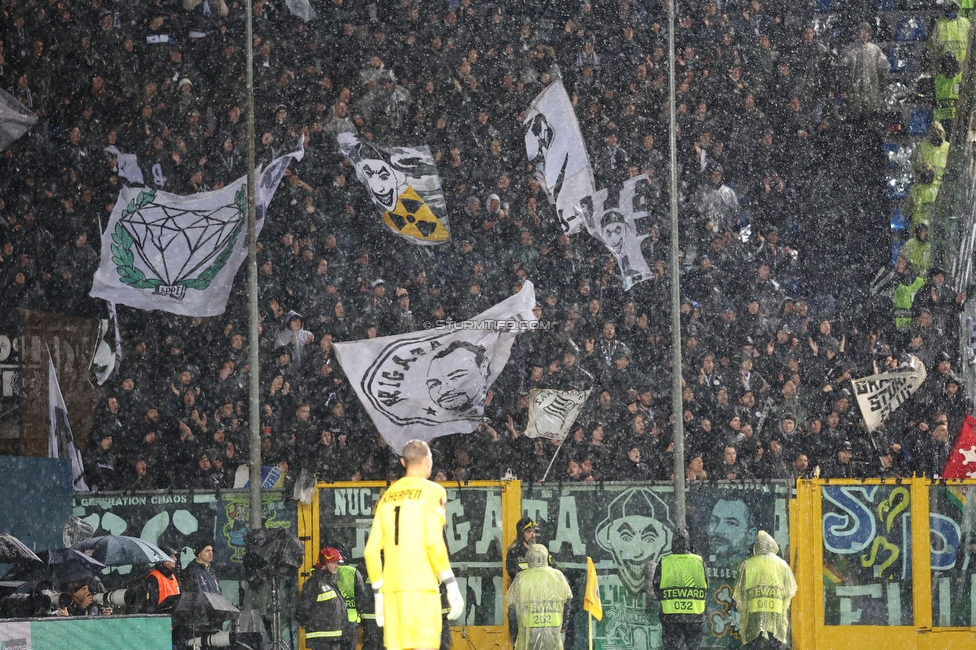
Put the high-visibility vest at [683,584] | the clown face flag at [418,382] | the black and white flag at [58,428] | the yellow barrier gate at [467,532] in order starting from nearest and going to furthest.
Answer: the high-visibility vest at [683,584], the yellow barrier gate at [467,532], the clown face flag at [418,382], the black and white flag at [58,428]

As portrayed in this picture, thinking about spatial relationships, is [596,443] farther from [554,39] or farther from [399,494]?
[399,494]

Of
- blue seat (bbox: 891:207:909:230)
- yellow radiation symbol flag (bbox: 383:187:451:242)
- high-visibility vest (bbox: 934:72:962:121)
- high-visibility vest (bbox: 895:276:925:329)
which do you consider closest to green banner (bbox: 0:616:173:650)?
yellow radiation symbol flag (bbox: 383:187:451:242)

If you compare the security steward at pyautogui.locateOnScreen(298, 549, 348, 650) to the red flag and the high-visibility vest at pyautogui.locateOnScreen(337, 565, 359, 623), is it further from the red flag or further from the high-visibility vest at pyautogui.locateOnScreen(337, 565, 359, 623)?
the red flag

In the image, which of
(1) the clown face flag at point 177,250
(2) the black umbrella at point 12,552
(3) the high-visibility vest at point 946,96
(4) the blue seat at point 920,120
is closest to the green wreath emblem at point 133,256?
(1) the clown face flag at point 177,250

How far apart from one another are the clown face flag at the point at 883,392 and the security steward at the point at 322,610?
7.56m

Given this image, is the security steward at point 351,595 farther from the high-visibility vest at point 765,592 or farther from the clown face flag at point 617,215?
the clown face flag at point 617,215

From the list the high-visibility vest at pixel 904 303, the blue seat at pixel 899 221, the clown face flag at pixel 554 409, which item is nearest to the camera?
the clown face flag at pixel 554 409

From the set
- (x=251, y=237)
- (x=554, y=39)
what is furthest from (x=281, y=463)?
(x=554, y=39)

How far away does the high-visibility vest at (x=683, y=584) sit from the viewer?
44.9 feet

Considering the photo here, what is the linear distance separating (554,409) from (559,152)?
4.14 m

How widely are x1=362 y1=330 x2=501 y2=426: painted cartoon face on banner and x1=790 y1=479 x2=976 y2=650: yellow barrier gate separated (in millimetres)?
4745

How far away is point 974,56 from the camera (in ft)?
63.6

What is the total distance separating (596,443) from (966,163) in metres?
7.29

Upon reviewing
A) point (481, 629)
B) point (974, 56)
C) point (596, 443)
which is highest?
point (974, 56)
